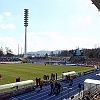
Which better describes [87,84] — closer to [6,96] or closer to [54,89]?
[54,89]

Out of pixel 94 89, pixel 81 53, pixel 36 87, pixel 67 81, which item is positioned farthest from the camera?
pixel 81 53

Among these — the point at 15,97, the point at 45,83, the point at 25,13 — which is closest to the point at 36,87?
the point at 45,83

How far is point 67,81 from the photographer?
83.3 feet

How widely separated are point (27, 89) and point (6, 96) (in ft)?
9.38

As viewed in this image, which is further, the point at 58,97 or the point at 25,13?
the point at 25,13

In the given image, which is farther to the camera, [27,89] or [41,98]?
[27,89]

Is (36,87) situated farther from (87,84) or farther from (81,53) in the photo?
(81,53)

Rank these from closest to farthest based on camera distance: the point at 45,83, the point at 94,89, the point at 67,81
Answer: the point at 94,89 → the point at 45,83 → the point at 67,81

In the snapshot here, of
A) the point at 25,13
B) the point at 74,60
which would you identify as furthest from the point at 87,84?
the point at 25,13

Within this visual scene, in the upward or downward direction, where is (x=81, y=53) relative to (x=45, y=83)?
upward

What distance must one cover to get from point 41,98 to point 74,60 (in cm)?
5884

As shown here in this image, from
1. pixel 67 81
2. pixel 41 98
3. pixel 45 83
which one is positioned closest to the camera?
pixel 41 98

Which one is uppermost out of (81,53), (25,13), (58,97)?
(25,13)

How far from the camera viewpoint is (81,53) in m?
58.3
